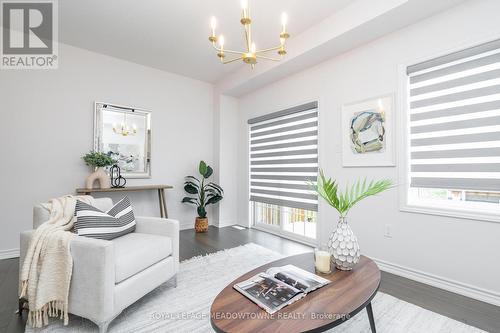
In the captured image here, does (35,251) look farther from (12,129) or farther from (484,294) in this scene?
(484,294)

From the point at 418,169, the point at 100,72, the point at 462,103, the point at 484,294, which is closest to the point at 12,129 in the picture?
the point at 100,72

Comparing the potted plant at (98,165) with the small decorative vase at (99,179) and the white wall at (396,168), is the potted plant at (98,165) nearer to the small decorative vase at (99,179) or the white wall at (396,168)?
the small decorative vase at (99,179)

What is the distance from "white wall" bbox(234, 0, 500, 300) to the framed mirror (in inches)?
98.8

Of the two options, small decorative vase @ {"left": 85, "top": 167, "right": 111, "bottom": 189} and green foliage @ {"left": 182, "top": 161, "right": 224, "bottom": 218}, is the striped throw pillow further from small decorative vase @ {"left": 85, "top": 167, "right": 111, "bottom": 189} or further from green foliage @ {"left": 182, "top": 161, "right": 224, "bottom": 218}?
green foliage @ {"left": 182, "top": 161, "right": 224, "bottom": 218}

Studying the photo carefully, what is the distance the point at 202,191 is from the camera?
14.0 feet

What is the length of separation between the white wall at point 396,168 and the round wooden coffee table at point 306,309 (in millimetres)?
1222

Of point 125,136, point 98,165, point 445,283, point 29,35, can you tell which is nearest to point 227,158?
point 125,136

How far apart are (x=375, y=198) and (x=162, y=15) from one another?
3237 mm

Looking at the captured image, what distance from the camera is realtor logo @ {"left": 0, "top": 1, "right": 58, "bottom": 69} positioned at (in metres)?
2.61

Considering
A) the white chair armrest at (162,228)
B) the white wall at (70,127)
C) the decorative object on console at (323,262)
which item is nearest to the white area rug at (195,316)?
the white chair armrest at (162,228)

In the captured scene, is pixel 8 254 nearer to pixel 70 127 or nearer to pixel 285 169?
pixel 70 127

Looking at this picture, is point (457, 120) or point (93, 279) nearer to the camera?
point (93, 279)

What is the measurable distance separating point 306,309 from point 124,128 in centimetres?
368

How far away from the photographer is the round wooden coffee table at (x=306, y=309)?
1014 mm
